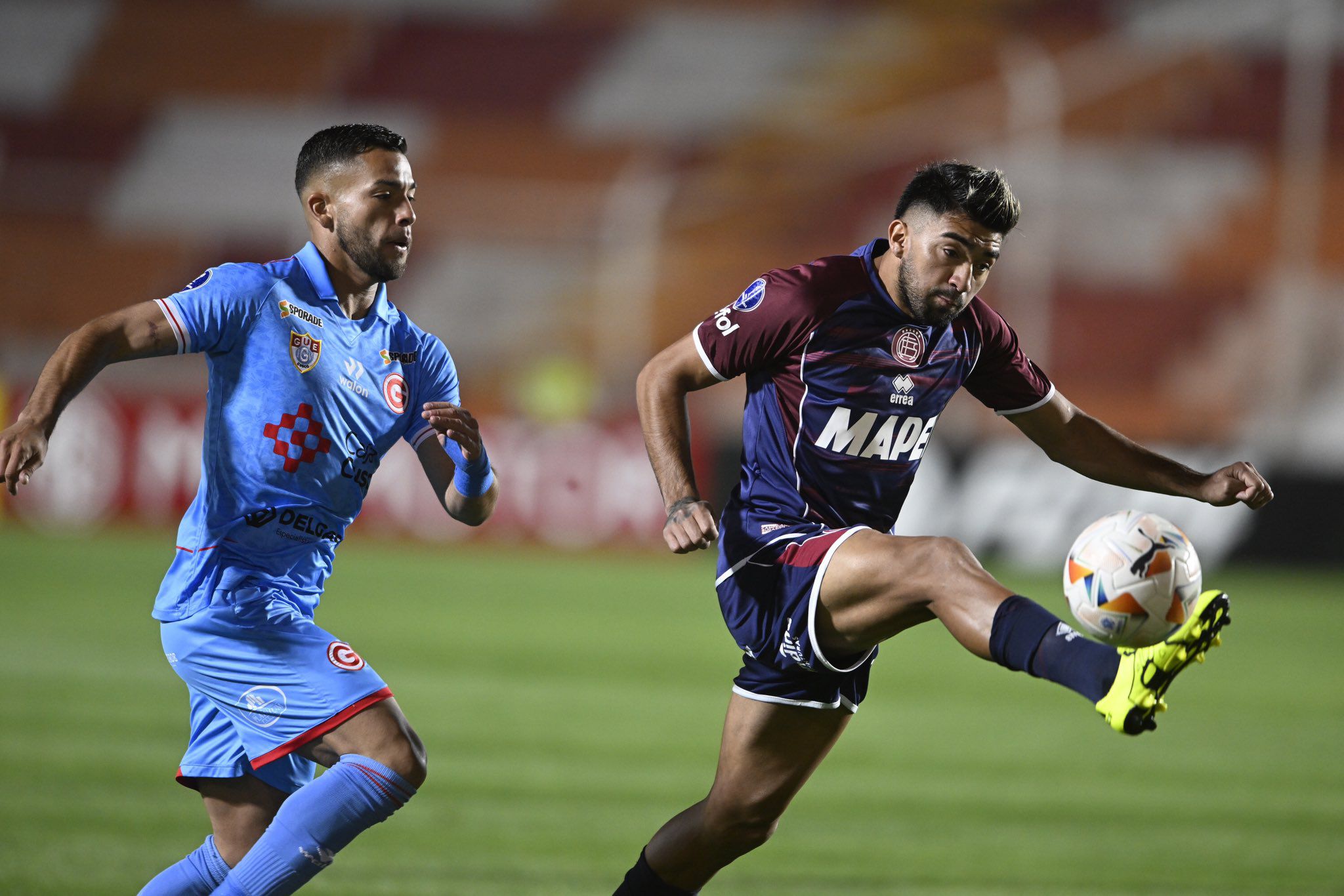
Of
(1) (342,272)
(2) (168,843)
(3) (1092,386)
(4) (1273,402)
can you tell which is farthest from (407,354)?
(3) (1092,386)

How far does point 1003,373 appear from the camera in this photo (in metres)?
5.25

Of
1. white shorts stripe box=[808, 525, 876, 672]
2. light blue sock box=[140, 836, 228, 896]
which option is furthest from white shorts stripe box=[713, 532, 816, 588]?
light blue sock box=[140, 836, 228, 896]

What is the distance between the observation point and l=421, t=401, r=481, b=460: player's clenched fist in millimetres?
4477

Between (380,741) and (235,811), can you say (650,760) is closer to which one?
(235,811)

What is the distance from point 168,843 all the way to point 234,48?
26406mm

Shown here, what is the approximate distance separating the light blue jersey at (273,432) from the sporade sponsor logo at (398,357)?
0.07 m

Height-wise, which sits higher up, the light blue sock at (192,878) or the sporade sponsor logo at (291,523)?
the sporade sponsor logo at (291,523)

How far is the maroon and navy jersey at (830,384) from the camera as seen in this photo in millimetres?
4930

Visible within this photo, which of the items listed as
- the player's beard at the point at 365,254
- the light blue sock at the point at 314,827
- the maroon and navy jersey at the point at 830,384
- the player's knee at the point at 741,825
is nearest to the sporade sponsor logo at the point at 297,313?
the player's beard at the point at 365,254

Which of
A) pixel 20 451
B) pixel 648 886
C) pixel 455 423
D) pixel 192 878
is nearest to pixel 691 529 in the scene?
pixel 455 423

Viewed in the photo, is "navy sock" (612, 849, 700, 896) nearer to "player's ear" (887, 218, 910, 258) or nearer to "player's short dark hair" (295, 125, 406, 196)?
"player's ear" (887, 218, 910, 258)

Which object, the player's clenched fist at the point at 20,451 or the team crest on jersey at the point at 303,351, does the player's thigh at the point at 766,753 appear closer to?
the team crest on jersey at the point at 303,351

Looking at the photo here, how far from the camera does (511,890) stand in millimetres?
6148

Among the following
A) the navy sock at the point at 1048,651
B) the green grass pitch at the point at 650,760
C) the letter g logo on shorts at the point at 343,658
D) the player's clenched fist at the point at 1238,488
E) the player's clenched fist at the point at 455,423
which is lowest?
the green grass pitch at the point at 650,760
